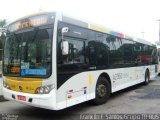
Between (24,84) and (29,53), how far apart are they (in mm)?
858

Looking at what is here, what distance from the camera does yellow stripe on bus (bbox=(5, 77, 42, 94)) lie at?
6.46 meters

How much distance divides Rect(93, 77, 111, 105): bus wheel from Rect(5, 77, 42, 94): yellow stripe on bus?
2686 millimetres

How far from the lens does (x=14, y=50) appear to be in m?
7.21

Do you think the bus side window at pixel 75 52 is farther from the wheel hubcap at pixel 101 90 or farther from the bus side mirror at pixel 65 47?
the wheel hubcap at pixel 101 90

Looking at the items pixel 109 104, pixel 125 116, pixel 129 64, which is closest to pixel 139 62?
pixel 129 64

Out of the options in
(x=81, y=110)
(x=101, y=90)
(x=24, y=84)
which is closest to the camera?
(x=24, y=84)

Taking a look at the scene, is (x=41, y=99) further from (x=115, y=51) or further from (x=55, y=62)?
(x=115, y=51)

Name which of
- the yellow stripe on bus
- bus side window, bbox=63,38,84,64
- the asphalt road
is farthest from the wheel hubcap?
the yellow stripe on bus

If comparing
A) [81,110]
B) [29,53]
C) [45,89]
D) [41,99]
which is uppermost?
[29,53]

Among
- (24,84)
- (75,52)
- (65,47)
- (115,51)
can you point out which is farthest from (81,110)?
(115,51)

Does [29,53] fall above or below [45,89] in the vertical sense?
above

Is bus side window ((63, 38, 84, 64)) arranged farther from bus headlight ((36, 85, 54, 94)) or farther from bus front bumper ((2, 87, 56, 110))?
bus front bumper ((2, 87, 56, 110))

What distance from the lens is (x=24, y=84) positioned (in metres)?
6.76

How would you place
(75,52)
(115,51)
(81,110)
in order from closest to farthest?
(75,52) < (81,110) < (115,51)
